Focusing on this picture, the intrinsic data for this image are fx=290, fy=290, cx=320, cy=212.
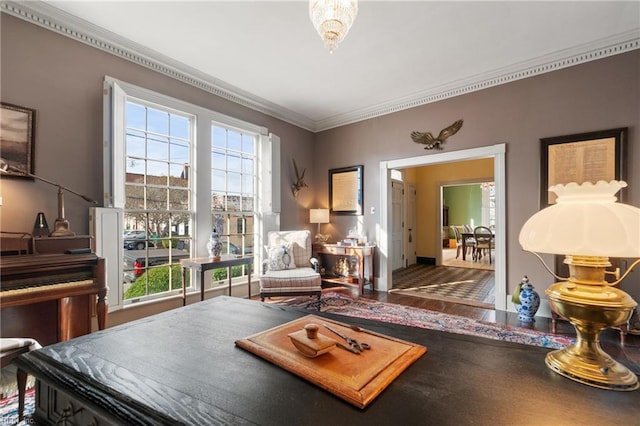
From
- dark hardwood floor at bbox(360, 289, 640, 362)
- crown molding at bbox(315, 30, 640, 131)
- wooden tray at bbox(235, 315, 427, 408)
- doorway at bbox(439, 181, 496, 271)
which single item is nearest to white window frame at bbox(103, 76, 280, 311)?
crown molding at bbox(315, 30, 640, 131)

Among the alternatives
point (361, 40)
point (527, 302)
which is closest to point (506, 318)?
point (527, 302)

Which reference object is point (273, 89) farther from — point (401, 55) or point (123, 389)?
point (123, 389)

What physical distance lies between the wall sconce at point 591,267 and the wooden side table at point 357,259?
3.67m

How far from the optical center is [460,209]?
11.7m

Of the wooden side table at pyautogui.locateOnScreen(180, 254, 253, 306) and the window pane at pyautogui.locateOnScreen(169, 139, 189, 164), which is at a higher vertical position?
the window pane at pyautogui.locateOnScreen(169, 139, 189, 164)

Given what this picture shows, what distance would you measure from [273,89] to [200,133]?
1.24m

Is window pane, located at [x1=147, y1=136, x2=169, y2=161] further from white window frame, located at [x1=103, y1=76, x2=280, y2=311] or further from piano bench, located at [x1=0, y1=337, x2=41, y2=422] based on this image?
piano bench, located at [x1=0, y1=337, x2=41, y2=422]

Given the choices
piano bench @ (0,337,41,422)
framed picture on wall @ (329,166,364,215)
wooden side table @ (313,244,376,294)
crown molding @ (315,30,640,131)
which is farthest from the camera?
framed picture on wall @ (329,166,364,215)

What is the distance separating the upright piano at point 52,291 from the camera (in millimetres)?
1988

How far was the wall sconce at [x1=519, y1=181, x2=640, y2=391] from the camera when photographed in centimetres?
77

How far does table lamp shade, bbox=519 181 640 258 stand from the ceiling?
2437 millimetres

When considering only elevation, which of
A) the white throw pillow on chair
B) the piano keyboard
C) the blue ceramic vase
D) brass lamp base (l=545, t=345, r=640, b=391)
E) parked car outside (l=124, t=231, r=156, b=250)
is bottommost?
the blue ceramic vase

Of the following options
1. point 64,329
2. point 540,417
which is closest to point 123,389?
point 540,417

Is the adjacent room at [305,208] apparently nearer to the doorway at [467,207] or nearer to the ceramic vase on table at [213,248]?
the ceramic vase on table at [213,248]
